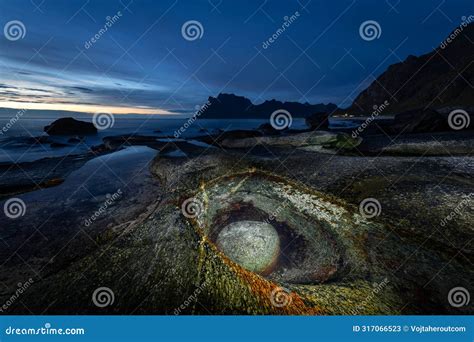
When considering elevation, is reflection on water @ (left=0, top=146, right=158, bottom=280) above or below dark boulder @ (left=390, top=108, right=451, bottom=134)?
below

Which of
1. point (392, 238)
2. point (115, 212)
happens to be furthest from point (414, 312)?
point (115, 212)

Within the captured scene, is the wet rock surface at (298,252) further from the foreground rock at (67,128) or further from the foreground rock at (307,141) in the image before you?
the foreground rock at (67,128)

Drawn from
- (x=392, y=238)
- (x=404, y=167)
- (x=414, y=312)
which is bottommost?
(x=414, y=312)

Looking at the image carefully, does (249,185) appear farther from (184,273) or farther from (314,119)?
(314,119)

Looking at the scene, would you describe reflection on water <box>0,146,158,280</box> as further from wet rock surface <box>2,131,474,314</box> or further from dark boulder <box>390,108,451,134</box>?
dark boulder <box>390,108,451,134</box>

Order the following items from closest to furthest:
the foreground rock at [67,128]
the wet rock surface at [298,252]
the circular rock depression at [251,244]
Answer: the wet rock surface at [298,252] < the circular rock depression at [251,244] < the foreground rock at [67,128]

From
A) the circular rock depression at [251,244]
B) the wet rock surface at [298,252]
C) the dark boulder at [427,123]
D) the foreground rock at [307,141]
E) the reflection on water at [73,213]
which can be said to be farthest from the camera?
the dark boulder at [427,123]

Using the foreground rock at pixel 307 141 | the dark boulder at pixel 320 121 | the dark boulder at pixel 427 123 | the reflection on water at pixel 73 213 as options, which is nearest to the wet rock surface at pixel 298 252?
the reflection on water at pixel 73 213

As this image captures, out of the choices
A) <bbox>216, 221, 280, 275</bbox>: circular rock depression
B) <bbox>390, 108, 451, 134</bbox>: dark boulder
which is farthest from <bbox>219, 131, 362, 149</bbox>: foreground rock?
<bbox>216, 221, 280, 275</bbox>: circular rock depression

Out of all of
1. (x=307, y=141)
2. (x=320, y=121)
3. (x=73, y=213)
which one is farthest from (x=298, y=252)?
(x=320, y=121)
